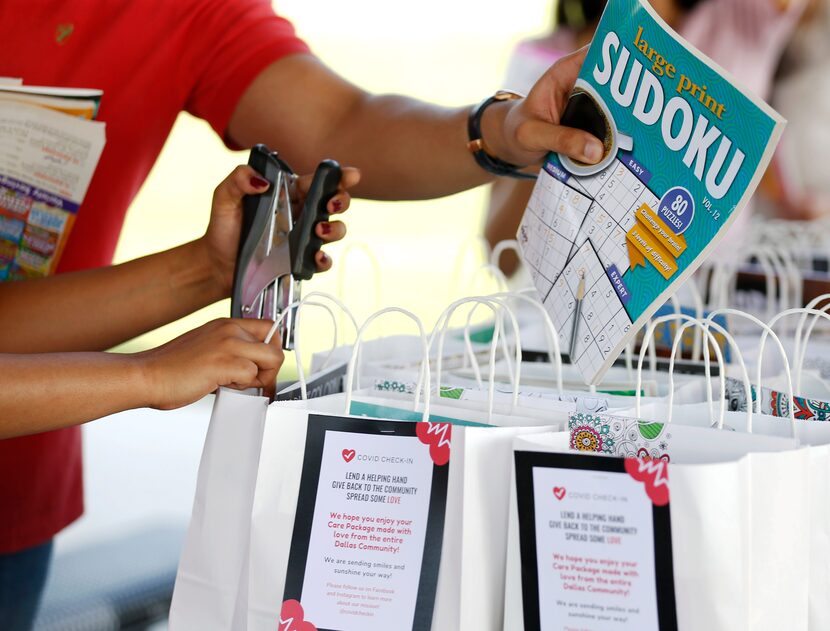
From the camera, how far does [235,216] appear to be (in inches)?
42.4

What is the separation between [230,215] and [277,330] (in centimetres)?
16

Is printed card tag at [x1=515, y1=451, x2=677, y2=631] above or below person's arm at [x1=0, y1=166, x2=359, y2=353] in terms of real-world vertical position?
below

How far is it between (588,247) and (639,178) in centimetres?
9

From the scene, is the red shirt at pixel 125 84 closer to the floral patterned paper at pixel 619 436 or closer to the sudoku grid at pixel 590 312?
the sudoku grid at pixel 590 312

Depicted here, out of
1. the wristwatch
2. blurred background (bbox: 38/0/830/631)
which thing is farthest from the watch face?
blurred background (bbox: 38/0/830/631)

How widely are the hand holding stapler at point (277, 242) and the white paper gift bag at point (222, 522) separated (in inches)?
5.2

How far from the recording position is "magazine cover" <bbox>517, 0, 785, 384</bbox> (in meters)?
0.78

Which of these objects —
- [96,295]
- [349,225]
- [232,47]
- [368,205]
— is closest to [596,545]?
[96,295]

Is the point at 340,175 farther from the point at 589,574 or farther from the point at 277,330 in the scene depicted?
the point at 589,574

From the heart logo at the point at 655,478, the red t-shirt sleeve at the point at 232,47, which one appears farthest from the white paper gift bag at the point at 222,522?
the red t-shirt sleeve at the point at 232,47

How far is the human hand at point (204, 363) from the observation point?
36.3 inches

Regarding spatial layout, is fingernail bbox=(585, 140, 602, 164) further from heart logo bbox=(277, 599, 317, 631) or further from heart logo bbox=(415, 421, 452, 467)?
heart logo bbox=(277, 599, 317, 631)

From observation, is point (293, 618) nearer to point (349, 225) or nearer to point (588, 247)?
point (588, 247)

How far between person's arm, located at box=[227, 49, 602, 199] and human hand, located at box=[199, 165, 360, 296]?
0.71 ft
